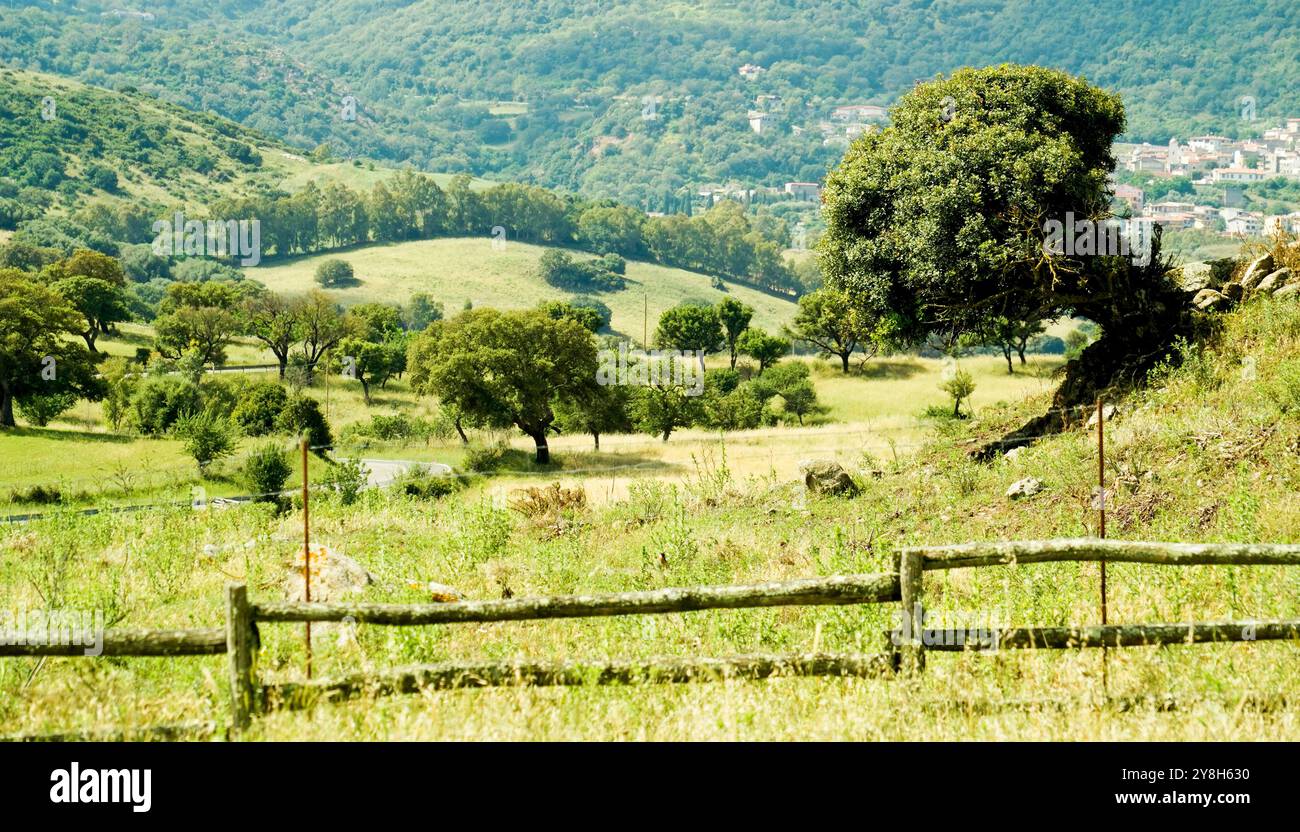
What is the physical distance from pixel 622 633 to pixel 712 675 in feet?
6.04

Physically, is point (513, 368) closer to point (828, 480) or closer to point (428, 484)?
point (428, 484)

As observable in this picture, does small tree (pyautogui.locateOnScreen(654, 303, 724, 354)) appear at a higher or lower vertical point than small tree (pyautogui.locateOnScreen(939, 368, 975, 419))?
higher

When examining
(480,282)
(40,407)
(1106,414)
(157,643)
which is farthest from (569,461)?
(480,282)

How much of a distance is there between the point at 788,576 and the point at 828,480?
7.64 meters

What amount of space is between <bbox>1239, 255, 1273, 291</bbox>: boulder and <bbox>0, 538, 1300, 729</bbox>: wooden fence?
15266 millimetres

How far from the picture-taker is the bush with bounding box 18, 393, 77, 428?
6259 cm

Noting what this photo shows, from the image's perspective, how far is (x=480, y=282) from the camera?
554 feet

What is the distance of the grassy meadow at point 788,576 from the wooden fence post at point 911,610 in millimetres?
161

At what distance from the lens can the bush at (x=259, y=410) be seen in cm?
6319

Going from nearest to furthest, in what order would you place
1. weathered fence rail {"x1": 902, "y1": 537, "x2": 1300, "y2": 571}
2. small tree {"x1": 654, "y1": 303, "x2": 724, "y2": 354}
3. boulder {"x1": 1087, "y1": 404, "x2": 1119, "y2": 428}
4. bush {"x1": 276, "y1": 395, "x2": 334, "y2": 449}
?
weathered fence rail {"x1": 902, "y1": 537, "x2": 1300, "y2": 571} < boulder {"x1": 1087, "y1": 404, "x2": 1119, "y2": 428} < bush {"x1": 276, "y1": 395, "x2": 334, "y2": 449} < small tree {"x1": 654, "y1": 303, "x2": 724, "y2": 354}

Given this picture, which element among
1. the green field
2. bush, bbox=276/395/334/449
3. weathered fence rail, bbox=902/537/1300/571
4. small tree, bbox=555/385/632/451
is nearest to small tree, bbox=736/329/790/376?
small tree, bbox=555/385/632/451

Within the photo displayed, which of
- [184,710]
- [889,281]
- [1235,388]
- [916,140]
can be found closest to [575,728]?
[184,710]

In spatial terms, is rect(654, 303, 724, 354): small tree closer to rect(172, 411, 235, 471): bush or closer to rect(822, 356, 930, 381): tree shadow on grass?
rect(822, 356, 930, 381): tree shadow on grass
